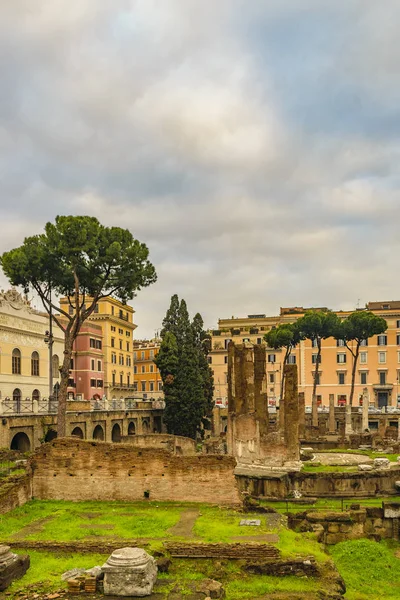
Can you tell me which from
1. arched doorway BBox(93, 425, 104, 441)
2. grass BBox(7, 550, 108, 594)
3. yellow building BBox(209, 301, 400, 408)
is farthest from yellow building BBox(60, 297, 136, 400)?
grass BBox(7, 550, 108, 594)

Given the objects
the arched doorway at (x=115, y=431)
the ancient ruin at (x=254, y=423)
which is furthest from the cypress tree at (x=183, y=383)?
the ancient ruin at (x=254, y=423)

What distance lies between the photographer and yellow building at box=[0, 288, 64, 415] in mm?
41969

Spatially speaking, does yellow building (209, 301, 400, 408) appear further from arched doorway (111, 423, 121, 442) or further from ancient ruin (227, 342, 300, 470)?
ancient ruin (227, 342, 300, 470)

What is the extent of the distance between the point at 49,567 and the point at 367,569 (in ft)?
26.7

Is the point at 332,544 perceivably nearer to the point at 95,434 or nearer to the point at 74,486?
the point at 74,486

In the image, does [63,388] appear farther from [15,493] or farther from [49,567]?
[49,567]

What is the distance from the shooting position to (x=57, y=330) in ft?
172

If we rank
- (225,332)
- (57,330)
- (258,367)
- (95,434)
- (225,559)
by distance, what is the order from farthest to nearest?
(225,332) < (57,330) < (95,434) < (258,367) < (225,559)

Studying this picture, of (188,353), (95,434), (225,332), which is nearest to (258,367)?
(95,434)

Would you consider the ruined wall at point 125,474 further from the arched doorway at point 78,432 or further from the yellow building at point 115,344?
the yellow building at point 115,344

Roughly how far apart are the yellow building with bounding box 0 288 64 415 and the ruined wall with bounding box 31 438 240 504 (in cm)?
2074

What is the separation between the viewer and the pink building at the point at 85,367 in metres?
60.9

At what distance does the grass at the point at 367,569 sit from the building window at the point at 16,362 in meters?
30.7

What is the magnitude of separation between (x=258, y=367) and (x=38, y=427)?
482 inches
